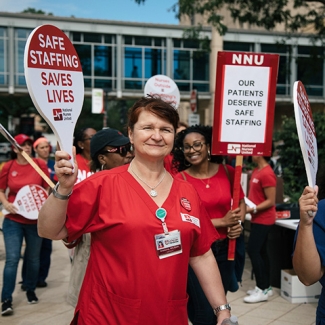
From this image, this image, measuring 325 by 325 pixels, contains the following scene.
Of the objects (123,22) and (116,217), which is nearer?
(116,217)

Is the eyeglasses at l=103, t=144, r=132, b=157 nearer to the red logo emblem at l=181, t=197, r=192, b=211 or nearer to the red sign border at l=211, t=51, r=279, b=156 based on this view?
the red sign border at l=211, t=51, r=279, b=156

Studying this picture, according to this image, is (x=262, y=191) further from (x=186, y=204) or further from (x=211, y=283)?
(x=186, y=204)

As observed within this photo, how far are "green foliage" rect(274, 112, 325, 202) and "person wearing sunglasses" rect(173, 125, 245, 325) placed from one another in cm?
462

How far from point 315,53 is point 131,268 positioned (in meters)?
14.7

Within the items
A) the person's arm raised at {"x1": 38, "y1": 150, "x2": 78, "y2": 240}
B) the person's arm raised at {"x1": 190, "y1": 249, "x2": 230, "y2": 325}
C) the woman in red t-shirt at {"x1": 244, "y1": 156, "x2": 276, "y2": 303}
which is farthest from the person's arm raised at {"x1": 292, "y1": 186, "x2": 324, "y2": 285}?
the woman in red t-shirt at {"x1": 244, "y1": 156, "x2": 276, "y2": 303}

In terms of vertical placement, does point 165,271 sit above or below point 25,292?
above

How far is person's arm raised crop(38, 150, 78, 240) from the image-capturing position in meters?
2.19

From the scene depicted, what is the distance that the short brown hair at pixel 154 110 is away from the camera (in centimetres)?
260

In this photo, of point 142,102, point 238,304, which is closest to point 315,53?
point 238,304

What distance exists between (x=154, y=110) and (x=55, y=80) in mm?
544

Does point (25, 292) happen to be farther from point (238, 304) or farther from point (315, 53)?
point (315, 53)

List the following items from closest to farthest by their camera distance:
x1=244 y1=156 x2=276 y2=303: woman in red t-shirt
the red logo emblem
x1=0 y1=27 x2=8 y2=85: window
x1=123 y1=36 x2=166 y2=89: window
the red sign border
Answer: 1. the red logo emblem
2. the red sign border
3. x1=244 y1=156 x2=276 y2=303: woman in red t-shirt
4. x1=0 y1=27 x2=8 y2=85: window
5. x1=123 y1=36 x2=166 y2=89: window

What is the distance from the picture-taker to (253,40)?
33719 mm

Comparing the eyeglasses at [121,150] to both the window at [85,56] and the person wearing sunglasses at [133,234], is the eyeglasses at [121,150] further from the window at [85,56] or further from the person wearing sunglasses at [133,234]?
the window at [85,56]
